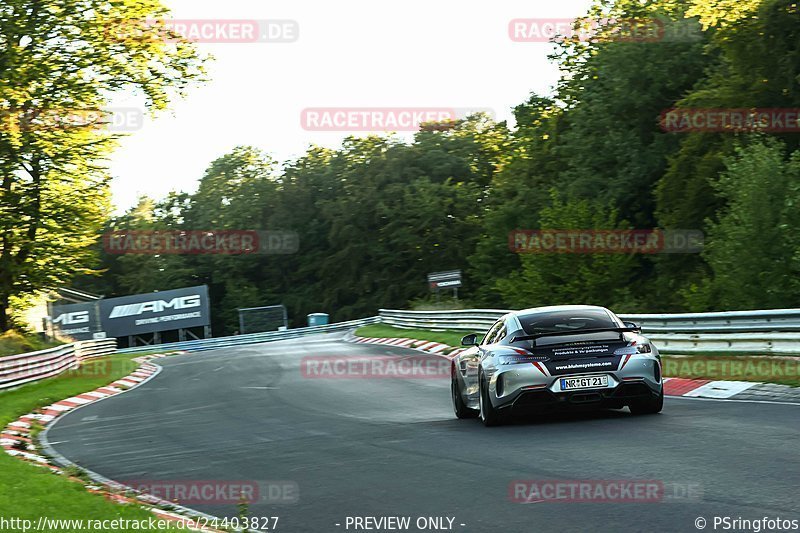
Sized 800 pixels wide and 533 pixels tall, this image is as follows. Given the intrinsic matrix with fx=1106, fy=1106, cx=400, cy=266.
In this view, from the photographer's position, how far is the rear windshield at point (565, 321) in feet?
40.8

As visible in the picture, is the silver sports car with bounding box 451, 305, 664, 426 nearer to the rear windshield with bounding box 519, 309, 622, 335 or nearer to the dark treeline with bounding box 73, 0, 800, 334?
the rear windshield with bounding box 519, 309, 622, 335

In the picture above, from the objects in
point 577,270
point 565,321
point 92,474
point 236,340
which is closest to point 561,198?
point 577,270

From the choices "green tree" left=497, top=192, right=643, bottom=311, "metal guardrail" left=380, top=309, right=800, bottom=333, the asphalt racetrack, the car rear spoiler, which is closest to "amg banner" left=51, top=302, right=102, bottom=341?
"green tree" left=497, top=192, right=643, bottom=311

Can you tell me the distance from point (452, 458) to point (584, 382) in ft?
7.33

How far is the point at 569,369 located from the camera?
Result: 38.1ft

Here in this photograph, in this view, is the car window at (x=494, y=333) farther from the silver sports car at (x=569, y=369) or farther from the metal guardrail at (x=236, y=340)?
the metal guardrail at (x=236, y=340)

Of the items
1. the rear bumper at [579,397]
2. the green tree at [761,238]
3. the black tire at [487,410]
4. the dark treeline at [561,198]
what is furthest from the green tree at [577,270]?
the rear bumper at [579,397]

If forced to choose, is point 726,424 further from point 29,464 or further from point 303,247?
point 303,247

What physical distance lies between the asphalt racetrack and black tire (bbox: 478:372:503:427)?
0.43 ft

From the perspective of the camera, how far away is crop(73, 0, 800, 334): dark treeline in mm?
36156

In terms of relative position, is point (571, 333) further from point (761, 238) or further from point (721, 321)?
point (761, 238)

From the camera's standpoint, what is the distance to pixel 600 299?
50.2 meters

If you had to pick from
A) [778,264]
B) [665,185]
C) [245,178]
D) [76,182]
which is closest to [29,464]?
[76,182]

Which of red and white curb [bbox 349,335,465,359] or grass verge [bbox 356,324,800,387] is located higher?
grass verge [bbox 356,324,800,387]
